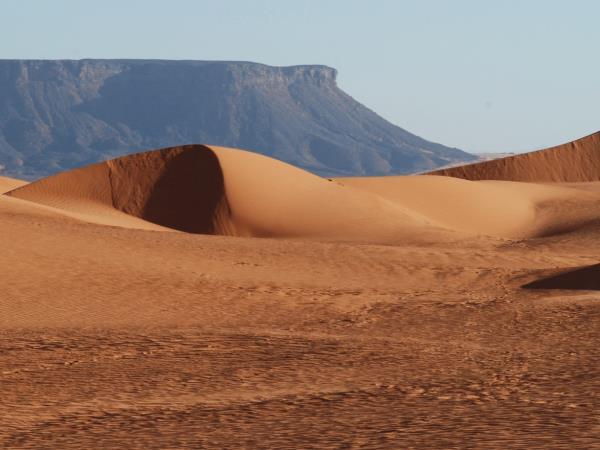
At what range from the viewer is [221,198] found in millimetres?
33562

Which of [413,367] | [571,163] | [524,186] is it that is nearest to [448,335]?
[413,367]

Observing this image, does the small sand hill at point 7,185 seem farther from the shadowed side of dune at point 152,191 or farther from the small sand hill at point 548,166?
the small sand hill at point 548,166

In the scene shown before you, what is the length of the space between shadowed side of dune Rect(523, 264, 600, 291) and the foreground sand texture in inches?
2.0

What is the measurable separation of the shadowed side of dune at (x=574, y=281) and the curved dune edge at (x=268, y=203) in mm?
9212

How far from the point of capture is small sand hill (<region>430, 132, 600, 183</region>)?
53719 mm

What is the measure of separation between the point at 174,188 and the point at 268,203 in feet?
10.9

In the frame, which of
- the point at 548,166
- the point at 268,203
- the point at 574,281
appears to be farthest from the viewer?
the point at 548,166

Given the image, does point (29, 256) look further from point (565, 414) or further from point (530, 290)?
point (565, 414)

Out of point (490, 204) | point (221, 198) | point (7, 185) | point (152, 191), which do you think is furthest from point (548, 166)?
point (221, 198)

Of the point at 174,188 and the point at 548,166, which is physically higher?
the point at 548,166

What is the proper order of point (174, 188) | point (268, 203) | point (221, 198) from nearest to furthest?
point (221, 198)
point (268, 203)
point (174, 188)

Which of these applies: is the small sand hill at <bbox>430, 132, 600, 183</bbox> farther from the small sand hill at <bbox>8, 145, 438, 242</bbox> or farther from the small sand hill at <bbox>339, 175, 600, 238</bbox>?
the small sand hill at <bbox>8, 145, 438, 242</bbox>

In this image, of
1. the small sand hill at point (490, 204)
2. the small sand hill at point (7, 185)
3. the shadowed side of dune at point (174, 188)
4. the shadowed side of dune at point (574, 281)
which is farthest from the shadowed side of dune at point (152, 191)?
the shadowed side of dune at point (574, 281)

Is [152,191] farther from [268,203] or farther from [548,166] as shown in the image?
[548,166]
